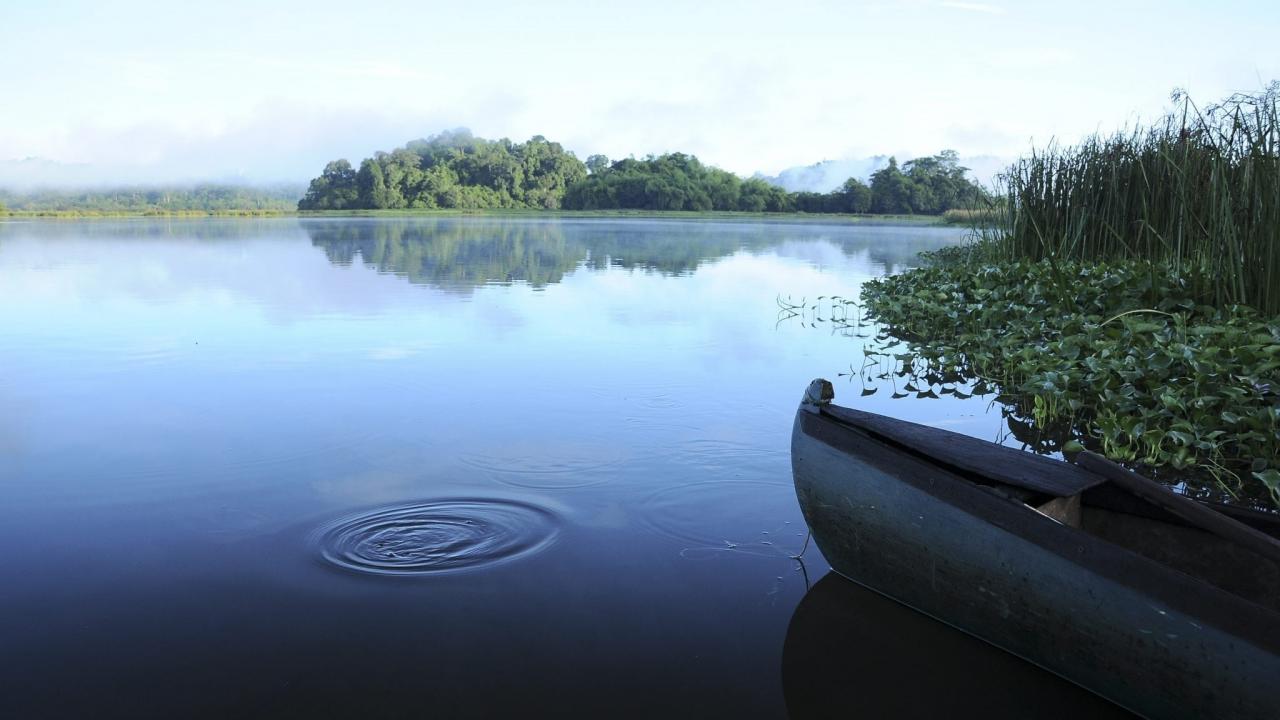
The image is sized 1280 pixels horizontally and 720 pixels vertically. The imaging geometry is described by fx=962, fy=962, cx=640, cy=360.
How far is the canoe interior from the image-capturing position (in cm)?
266

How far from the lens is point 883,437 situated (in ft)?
10.2

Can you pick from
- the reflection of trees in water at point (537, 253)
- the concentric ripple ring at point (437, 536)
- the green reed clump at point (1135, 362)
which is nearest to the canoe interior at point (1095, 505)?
the green reed clump at point (1135, 362)

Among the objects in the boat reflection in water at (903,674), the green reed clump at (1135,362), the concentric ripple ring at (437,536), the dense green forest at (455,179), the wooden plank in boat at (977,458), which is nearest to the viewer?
the boat reflection in water at (903,674)

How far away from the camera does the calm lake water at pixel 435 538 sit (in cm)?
A: 267

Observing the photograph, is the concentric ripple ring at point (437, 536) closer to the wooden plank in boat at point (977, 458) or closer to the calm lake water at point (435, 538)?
the calm lake water at point (435, 538)

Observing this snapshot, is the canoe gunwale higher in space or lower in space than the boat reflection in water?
higher

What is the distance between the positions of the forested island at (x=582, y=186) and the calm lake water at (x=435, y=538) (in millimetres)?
60386

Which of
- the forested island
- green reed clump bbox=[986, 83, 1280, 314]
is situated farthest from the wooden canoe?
the forested island

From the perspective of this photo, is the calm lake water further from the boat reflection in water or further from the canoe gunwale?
the canoe gunwale

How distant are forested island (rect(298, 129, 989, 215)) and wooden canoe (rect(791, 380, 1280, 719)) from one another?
208 feet

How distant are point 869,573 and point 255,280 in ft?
40.8

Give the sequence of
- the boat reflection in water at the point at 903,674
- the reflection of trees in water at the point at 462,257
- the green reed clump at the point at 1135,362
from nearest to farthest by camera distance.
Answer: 1. the boat reflection in water at the point at 903,674
2. the green reed clump at the point at 1135,362
3. the reflection of trees in water at the point at 462,257

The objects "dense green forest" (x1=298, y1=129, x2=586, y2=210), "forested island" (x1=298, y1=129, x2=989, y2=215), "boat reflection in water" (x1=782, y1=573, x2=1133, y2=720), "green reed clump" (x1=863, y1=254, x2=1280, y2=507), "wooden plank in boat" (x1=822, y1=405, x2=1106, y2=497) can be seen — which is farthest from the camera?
"dense green forest" (x1=298, y1=129, x2=586, y2=210)

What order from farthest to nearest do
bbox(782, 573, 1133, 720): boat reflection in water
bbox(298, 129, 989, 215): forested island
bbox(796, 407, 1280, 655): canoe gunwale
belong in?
1. bbox(298, 129, 989, 215): forested island
2. bbox(782, 573, 1133, 720): boat reflection in water
3. bbox(796, 407, 1280, 655): canoe gunwale
